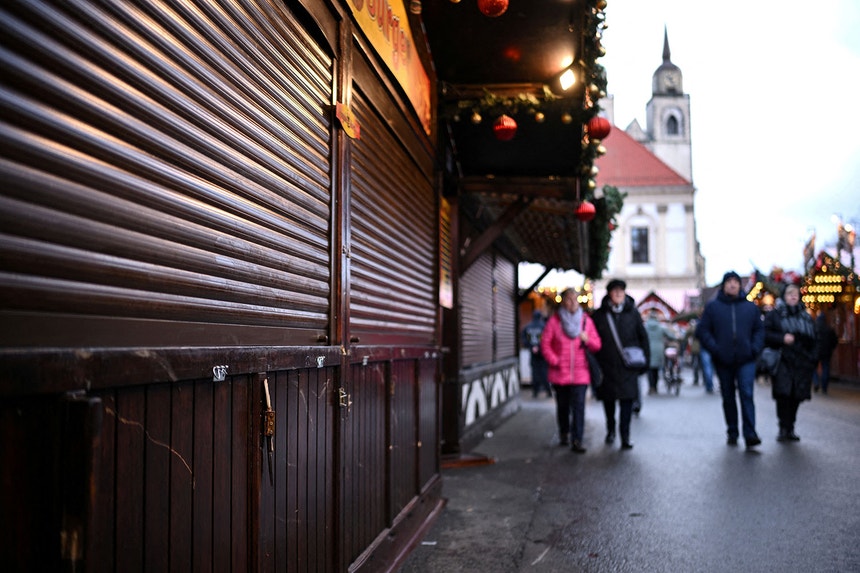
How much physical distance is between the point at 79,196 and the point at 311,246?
1.58m

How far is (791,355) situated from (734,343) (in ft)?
3.03

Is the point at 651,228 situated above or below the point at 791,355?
above

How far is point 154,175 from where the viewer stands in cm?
202

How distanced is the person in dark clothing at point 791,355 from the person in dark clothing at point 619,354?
68.1 inches

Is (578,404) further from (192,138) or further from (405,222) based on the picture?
(192,138)

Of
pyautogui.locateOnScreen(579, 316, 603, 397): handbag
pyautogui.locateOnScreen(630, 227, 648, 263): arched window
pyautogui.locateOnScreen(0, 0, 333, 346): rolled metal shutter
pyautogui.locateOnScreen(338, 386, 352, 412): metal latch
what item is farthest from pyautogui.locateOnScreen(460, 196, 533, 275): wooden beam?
pyautogui.locateOnScreen(630, 227, 648, 263): arched window

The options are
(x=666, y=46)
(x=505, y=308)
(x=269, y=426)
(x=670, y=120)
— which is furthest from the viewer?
(x=666, y=46)

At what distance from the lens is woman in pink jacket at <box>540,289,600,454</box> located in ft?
29.8

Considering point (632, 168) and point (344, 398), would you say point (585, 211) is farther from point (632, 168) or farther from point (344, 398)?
point (632, 168)

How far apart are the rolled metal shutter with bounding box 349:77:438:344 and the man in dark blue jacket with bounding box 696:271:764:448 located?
4608 mm

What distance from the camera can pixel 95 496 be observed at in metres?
1.62

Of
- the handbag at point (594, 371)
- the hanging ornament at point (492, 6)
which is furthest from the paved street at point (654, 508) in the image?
the hanging ornament at point (492, 6)

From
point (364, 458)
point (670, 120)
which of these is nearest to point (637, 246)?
point (670, 120)

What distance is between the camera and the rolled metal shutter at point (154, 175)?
1544mm
